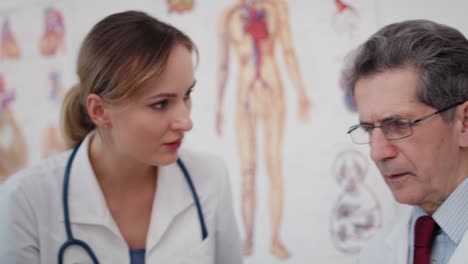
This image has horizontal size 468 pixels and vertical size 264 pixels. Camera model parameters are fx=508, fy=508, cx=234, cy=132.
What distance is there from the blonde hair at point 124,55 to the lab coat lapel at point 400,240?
628 millimetres

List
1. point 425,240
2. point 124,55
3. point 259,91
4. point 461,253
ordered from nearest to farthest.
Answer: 1. point 461,253
2. point 425,240
3. point 124,55
4. point 259,91

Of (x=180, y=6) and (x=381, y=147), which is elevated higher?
(x=180, y=6)

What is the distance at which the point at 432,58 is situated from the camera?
3.06 ft

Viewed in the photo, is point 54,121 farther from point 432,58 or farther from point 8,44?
point 432,58

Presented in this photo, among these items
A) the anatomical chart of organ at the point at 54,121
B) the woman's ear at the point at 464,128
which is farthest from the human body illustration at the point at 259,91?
the anatomical chart of organ at the point at 54,121

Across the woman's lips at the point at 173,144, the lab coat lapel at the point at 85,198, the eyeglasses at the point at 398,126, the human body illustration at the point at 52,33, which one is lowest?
the lab coat lapel at the point at 85,198

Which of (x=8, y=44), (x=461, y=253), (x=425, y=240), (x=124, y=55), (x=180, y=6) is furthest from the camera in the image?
(x=8, y=44)

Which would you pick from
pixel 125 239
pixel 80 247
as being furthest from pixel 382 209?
pixel 80 247

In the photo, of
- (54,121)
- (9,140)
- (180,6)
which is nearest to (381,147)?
(180,6)

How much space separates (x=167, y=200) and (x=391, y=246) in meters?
0.55

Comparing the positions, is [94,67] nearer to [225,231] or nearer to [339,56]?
[225,231]

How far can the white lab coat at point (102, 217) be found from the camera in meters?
1.15

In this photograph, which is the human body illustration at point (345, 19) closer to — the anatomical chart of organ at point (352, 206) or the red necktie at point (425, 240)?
the anatomical chart of organ at point (352, 206)

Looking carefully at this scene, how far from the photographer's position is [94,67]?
1.17m
